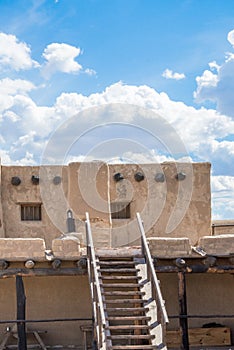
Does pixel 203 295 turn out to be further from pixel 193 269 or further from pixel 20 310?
pixel 20 310

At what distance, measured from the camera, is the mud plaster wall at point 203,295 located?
15.6 m

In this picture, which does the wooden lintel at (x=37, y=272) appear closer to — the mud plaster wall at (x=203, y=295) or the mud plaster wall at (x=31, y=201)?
the mud plaster wall at (x=203, y=295)

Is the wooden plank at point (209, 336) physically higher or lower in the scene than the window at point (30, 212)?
lower

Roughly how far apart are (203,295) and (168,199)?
565 cm

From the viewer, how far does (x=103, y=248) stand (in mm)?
14539

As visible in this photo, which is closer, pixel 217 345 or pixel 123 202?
pixel 217 345

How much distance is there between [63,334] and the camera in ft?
50.9

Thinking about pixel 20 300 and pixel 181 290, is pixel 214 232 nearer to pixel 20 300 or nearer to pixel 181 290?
pixel 181 290

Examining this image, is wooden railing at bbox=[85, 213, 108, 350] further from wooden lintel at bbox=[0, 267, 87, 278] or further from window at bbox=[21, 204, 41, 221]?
window at bbox=[21, 204, 41, 221]

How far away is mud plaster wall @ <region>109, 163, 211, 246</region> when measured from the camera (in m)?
20.4

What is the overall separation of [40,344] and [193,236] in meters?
7.72

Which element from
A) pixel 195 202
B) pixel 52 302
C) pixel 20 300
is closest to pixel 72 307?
pixel 52 302

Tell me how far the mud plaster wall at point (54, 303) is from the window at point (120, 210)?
5.23 m

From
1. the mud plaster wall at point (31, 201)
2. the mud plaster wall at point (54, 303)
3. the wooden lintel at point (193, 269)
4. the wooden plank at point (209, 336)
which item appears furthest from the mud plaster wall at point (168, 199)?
the wooden lintel at point (193, 269)
